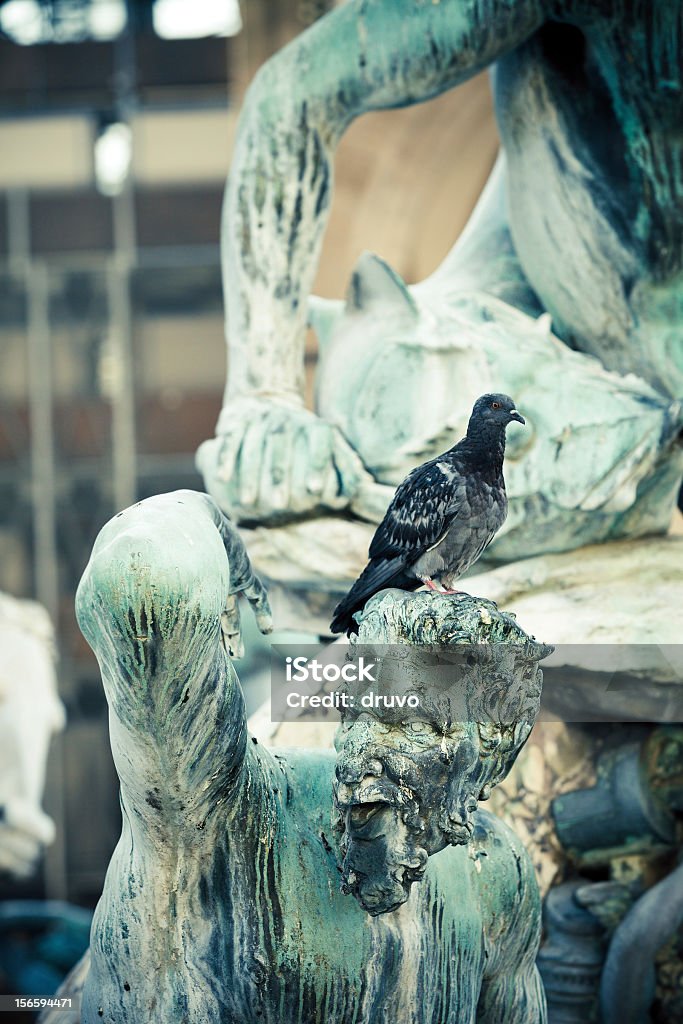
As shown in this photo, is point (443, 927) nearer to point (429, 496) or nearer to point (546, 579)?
point (429, 496)

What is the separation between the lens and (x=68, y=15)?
7.97m

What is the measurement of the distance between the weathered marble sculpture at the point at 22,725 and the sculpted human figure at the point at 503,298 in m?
2.34

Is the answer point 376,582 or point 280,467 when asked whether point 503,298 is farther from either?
→ point 376,582

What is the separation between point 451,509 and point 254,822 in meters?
0.24

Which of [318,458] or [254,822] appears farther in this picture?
[318,458]

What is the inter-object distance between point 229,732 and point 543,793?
71cm

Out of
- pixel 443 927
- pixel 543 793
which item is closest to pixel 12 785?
pixel 543 793

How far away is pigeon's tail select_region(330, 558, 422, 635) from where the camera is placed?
3.95ft

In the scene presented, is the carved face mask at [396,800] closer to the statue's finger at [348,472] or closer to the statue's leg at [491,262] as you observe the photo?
the statue's finger at [348,472]

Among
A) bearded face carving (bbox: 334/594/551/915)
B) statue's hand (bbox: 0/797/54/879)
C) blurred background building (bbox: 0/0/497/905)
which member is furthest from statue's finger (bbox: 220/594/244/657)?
blurred background building (bbox: 0/0/497/905)

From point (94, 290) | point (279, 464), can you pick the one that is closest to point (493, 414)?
point (279, 464)

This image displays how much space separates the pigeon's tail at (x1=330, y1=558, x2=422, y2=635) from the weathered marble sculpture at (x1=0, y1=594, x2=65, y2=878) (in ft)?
9.12

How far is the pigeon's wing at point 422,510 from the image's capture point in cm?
115

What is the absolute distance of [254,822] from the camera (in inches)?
43.7
